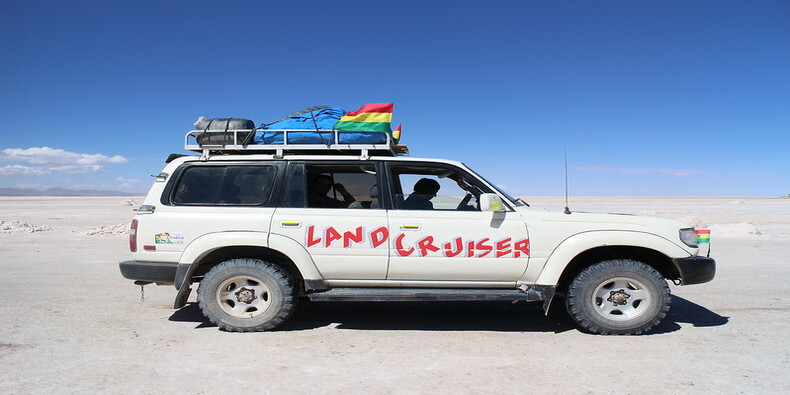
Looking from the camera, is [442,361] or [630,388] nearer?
[630,388]

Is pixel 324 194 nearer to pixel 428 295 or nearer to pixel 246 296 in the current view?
pixel 246 296

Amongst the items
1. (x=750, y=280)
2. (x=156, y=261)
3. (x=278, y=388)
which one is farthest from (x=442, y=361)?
(x=750, y=280)

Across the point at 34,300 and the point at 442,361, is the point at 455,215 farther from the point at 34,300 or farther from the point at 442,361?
the point at 34,300

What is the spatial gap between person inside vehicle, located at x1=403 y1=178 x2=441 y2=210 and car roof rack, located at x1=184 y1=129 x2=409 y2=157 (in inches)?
19.7

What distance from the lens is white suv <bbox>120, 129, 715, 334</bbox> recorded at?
4.41 metres

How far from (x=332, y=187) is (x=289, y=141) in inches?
26.6

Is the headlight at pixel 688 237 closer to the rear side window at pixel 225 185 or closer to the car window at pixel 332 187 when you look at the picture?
the car window at pixel 332 187

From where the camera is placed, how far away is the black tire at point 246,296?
4.48 metres

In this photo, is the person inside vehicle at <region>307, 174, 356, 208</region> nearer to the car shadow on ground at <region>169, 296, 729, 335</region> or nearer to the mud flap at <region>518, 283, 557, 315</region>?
the car shadow on ground at <region>169, 296, 729, 335</region>

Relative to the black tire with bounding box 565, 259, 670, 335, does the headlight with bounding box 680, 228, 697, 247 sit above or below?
above

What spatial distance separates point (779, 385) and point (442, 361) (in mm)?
2446

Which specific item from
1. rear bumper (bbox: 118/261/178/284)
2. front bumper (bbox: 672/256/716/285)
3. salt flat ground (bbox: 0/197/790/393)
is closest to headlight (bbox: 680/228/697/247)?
front bumper (bbox: 672/256/716/285)

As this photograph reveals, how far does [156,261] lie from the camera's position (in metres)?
4.53

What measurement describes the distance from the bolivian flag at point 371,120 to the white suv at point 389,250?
330 mm
